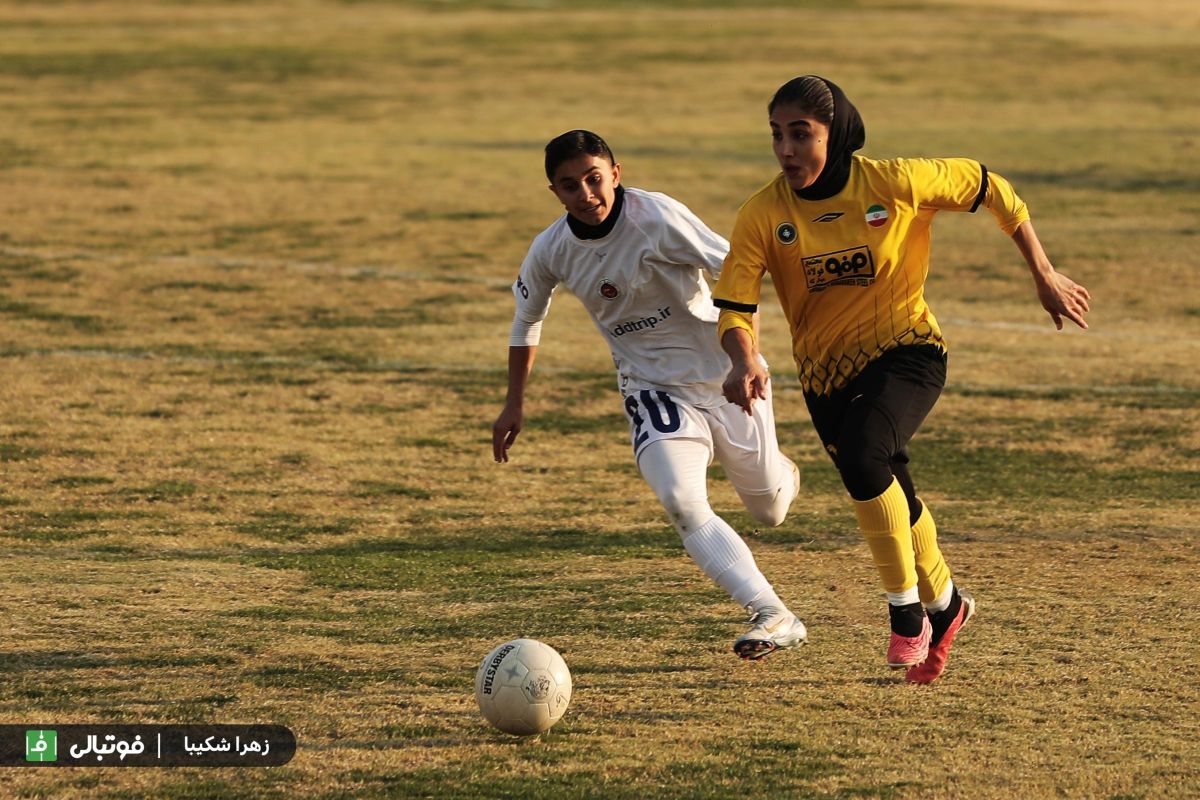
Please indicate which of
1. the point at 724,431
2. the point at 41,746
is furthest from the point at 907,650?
the point at 41,746

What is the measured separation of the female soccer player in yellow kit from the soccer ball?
1.12m

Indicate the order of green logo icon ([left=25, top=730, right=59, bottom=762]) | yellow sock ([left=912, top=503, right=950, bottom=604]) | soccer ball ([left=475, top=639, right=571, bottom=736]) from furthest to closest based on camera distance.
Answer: yellow sock ([left=912, top=503, right=950, bottom=604]) → soccer ball ([left=475, top=639, right=571, bottom=736]) → green logo icon ([left=25, top=730, right=59, bottom=762])

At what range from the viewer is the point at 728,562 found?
6.52 metres

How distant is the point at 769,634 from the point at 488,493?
383 centimetres

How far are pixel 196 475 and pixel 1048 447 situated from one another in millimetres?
4929

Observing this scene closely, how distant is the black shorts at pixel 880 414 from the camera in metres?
6.31

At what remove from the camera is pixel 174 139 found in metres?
24.7

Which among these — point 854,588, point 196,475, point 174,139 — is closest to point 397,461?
point 196,475

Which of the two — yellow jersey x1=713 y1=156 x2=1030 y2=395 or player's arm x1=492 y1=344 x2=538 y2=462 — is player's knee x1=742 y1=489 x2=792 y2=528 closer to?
yellow jersey x1=713 y1=156 x2=1030 y2=395

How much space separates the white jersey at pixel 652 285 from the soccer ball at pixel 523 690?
144 cm

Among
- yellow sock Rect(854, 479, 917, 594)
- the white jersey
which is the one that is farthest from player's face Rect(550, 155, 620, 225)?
yellow sock Rect(854, 479, 917, 594)

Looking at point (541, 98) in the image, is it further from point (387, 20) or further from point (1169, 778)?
point (1169, 778)

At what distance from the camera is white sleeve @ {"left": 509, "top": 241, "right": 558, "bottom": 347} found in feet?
23.7

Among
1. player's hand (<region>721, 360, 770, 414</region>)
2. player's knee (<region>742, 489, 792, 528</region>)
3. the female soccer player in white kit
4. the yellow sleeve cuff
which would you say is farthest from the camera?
player's knee (<region>742, 489, 792, 528</region>)
